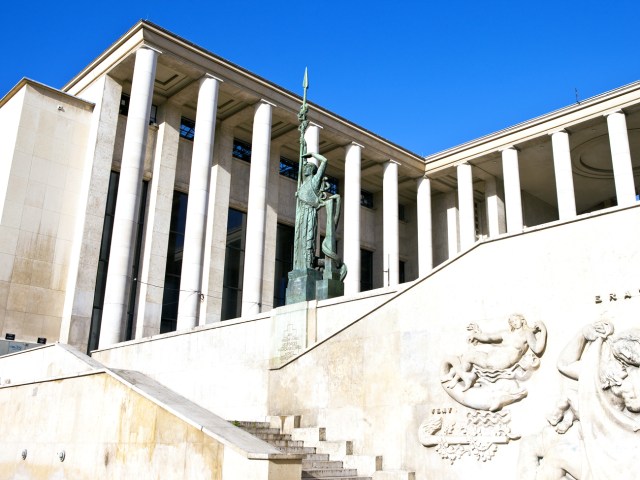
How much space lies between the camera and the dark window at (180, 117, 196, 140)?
30453 mm

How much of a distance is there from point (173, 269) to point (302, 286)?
13546mm

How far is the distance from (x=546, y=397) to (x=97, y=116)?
74.0 ft

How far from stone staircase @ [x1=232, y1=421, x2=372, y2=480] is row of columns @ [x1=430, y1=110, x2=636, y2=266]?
1465 cm

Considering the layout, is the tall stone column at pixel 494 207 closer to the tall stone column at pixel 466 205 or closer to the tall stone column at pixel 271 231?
the tall stone column at pixel 466 205

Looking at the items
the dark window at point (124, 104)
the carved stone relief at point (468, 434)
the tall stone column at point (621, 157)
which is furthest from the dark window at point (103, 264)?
the tall stone column at point (621, 157)

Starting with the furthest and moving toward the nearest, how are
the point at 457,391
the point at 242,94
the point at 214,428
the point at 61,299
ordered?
1. the point at 242,94
2. the point at 61,299
3. the point at 457,391
4. the point at 214,428

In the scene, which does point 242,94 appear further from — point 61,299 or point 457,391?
point 457,391

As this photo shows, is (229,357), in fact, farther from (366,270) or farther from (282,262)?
(366,270)

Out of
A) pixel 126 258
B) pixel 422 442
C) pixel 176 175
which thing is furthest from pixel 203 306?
pixel 422 442

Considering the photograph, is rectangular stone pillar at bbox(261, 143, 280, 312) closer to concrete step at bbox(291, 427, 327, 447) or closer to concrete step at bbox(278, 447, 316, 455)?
concrete step at bbox(291, 427, 327, 447)

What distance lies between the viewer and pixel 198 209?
25578 mm

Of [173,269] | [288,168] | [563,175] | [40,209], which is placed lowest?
[173,269]

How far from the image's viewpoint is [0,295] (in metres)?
22.8

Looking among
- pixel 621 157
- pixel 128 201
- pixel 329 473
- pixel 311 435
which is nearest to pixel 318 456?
pixel 311 435
